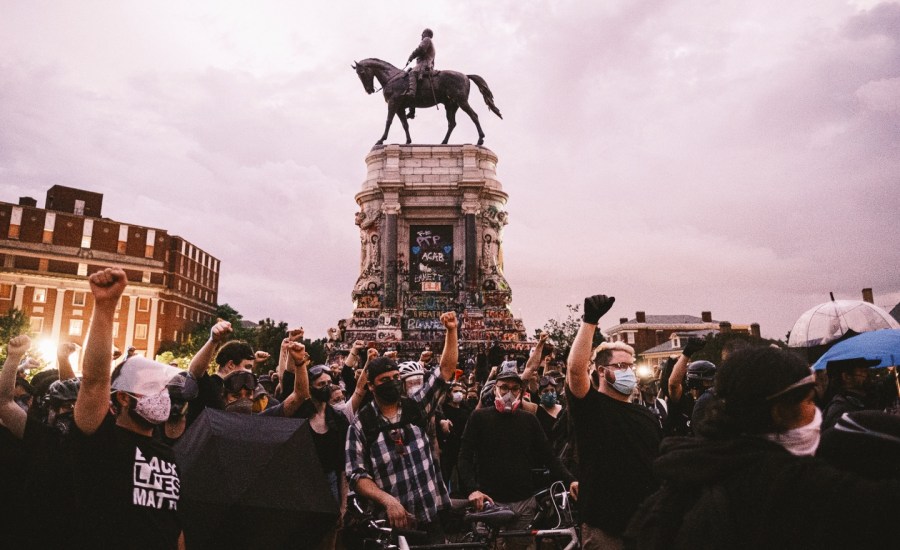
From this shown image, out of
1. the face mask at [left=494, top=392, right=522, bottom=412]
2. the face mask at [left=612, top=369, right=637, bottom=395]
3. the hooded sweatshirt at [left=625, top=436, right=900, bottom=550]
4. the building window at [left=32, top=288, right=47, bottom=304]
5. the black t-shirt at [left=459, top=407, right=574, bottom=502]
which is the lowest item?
the black t-shirt at [left=459, top=407, right=574, bottom=502]

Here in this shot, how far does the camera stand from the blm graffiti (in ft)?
100

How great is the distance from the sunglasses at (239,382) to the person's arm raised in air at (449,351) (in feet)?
6.52

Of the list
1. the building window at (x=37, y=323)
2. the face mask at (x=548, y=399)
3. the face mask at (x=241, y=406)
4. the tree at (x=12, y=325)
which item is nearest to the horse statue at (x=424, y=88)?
the face mask at (x=548, y=399)

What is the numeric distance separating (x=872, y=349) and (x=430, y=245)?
26714 mm

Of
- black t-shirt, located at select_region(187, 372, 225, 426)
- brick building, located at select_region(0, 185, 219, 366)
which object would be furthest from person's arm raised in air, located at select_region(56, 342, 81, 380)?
brick building, located at select_region(0, 185, 219, 366)

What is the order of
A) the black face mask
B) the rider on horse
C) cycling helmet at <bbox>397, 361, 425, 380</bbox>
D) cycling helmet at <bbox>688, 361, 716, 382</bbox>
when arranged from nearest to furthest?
the black face mask → cycling helmet at <bbox>397, 361, 425, 380</bbox> → cycling helmet at <bbox>688, 361, 716, 382</bbox> → the rider on horse

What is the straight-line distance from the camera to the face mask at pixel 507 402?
249 inches

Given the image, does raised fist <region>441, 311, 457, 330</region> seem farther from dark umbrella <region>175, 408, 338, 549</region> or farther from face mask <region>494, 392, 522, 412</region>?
dark umbrella <region>175, 408, 338, 549</region>

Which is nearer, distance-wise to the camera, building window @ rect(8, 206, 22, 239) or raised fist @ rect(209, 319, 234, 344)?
raised fist @ rect(209, 319, 234, 344)

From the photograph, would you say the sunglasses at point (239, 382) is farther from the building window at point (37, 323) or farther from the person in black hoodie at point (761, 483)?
the building window at point (37, 323)

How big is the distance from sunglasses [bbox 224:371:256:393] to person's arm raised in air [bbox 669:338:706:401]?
14.0ft

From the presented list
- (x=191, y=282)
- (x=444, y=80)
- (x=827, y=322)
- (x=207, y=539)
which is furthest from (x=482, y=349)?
(x=191, y=282)

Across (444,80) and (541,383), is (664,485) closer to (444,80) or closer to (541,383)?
(541,383)

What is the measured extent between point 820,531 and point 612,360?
8.57 ft
